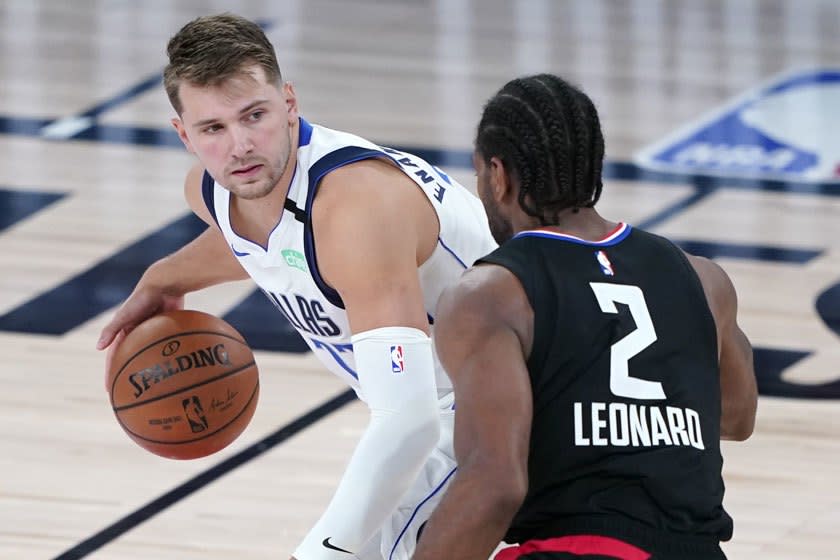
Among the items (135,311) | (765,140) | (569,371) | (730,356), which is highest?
(569,371)

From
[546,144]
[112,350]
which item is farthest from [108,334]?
[546,144]

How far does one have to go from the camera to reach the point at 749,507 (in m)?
4.55

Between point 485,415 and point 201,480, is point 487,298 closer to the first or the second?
point 485,415

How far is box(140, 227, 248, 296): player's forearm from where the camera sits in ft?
12.5

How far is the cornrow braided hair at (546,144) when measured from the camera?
8.54 ft

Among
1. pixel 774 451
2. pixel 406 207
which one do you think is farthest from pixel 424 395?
pixel 774 451

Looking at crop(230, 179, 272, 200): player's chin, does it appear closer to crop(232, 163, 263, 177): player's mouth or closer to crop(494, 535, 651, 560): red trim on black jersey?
crop(232, 163, 263, 177): player's mouth

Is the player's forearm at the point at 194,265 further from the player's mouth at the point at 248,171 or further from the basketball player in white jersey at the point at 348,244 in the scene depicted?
the player's mouth at the point at 248,171

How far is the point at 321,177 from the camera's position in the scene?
3137mm

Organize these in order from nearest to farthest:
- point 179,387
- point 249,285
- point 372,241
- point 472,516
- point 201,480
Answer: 1. point 472,516
2. point 372,241
3. point 179,387
4. point 201,480
5. point 249,285

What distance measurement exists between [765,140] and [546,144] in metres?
5.95

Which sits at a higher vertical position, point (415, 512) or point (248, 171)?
point (248, 171)

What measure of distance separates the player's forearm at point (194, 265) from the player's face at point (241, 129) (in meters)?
0.73

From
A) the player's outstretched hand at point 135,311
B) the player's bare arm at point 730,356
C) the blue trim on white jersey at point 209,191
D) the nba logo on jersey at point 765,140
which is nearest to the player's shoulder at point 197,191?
the blue trim on white jersey at point 209,191
